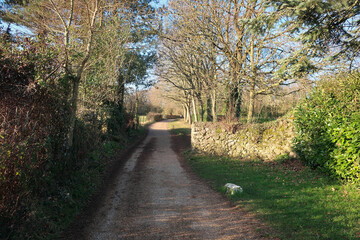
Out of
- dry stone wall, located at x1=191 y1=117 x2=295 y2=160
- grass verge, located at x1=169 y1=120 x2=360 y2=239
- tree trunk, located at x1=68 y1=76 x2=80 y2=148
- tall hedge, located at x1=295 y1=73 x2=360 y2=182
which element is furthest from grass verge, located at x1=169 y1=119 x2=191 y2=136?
tree trunk, located at x1=68 y1=76 x2=80 y2=148

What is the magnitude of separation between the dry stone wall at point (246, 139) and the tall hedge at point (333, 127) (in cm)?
141

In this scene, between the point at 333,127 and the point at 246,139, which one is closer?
the point at 333,127

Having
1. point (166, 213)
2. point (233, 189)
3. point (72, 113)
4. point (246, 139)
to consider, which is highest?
point (72, 113)

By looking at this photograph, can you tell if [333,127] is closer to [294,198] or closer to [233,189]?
[294,198]

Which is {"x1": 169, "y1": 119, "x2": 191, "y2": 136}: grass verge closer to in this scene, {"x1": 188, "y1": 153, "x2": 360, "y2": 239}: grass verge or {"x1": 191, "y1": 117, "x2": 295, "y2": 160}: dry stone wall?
{"x1": 191, "y1": 117, "x2": 295, "y2": 160}: dry stone wall

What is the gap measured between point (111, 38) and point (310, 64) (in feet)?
34.3

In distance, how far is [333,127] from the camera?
6.99m

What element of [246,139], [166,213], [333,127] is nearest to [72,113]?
[166,213]

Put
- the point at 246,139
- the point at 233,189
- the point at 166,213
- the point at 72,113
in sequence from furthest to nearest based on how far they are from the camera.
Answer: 1. the point at 246,139
2. the point at 72,113
3. the point at 233,189
4. the point at 166,213

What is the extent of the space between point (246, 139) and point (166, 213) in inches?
296

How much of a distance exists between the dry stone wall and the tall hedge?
55.5 inches

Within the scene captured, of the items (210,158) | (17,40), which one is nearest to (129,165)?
(210,158)

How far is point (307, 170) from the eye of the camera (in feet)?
27.0

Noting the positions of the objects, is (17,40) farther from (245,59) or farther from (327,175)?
(245,59)
